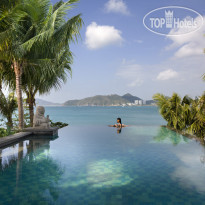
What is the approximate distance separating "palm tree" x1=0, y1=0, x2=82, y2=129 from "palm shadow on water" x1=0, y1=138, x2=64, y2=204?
4.34 m

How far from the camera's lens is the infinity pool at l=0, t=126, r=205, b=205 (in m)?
3.30

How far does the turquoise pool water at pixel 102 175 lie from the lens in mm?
3299

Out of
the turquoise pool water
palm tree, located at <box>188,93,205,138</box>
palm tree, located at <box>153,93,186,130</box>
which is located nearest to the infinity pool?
the turquoise pool water

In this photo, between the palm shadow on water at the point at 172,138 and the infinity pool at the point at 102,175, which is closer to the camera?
the infinity pool at the point at 102,175

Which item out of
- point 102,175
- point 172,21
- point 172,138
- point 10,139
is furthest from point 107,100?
point 102,175

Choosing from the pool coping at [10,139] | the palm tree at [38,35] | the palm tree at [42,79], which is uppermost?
the palm tree at [38,35]

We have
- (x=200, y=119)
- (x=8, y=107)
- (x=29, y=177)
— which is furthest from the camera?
(x=8, y=107)

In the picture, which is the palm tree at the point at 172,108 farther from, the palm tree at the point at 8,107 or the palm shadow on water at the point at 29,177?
the palm tree at the point at 8,107

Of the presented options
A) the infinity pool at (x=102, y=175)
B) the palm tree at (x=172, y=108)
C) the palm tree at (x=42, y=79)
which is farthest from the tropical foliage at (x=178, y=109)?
the palm tree at (x=42, y=79)

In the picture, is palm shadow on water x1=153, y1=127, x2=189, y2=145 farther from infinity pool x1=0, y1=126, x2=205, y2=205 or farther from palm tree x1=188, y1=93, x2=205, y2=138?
palm tree x1=188, y1=93, x2=205, y2=138

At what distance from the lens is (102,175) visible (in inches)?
171

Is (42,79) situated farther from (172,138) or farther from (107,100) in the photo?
(107,100)

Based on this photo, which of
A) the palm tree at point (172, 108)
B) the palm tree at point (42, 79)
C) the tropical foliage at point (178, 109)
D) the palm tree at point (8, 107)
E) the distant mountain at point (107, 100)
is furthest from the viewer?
the distant mountain at point (107, 100)

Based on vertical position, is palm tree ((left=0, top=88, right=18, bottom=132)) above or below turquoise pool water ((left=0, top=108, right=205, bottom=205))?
above
